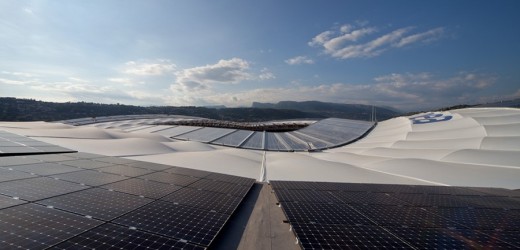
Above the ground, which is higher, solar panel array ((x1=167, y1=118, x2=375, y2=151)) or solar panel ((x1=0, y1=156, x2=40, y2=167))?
solar panel ((x1=0, y1=156, x2=40, y2=167))

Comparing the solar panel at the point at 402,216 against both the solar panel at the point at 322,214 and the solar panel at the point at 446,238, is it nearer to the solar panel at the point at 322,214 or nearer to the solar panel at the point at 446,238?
the solar panel at the point at 446,238

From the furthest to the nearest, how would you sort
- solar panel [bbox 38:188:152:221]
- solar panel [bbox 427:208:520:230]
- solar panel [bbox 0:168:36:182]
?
1. solar panel [bbox 0:168:36:182]
2. solar panel [bbox 427:208:520:230]
3. solar panel [bbox 38:188:152:221]

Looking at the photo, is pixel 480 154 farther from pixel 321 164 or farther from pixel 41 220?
pixel 41 220

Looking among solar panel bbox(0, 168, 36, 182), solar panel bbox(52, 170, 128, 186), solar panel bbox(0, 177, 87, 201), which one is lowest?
solar panel bbox(52, 170, 128, 186)

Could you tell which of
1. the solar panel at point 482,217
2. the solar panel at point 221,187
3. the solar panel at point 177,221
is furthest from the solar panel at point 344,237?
the solar panel at point 221,187

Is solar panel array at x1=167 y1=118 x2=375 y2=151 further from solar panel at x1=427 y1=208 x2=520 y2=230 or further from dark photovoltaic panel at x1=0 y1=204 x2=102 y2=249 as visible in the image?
dark photovoltaic panel at x1=0 y1=204 x2=102 y2=249

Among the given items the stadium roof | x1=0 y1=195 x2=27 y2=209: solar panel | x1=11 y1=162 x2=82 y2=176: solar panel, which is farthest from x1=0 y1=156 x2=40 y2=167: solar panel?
x1=0 y1=195 x2=27 y2=209: solar panel

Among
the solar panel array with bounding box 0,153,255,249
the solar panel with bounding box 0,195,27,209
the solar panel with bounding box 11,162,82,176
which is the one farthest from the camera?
the solar panel with bounding box 11,162,82,176
